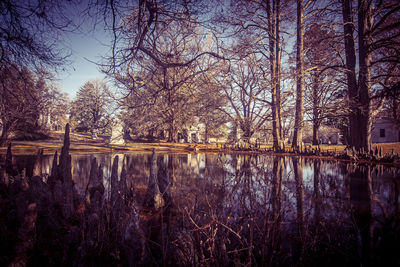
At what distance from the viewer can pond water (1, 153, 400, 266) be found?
1943 millimetres

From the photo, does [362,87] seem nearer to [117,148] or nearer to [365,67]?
[365,67]

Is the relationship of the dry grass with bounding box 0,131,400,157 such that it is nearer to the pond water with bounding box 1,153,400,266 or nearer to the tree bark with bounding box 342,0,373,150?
the tree bark with bounding box 342,0,373,150

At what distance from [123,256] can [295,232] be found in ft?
8.57

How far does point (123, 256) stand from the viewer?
2.40 meters

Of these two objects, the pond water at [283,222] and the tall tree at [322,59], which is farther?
the tall tree at [322,59]

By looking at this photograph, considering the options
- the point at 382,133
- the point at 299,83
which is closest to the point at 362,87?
the point at 299,83

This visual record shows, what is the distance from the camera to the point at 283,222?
2.70 meters

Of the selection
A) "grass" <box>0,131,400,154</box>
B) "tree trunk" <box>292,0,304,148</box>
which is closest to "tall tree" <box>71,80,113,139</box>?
"grass" <box>0,131,400,154</box>

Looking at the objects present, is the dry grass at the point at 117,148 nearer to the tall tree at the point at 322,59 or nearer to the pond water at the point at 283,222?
the tall tree at the point at 322,59

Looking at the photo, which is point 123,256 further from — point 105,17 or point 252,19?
point 252,19

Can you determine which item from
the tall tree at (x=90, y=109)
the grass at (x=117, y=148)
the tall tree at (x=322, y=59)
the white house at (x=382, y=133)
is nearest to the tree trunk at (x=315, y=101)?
the tall tree at (x=322, y=59)

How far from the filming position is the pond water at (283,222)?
194 cm

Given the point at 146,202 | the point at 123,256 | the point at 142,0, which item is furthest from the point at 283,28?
the point at 123,256

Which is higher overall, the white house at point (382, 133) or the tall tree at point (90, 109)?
the tall tree at point (90, 109)
